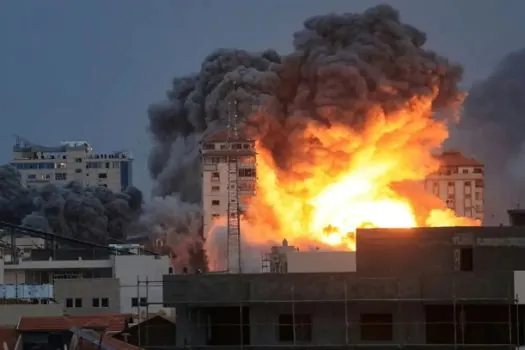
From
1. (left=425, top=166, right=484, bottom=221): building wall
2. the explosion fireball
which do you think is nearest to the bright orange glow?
the explosion fireball

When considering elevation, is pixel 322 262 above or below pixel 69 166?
below

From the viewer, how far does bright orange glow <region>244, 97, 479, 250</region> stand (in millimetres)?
80750

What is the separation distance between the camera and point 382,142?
3351 inches

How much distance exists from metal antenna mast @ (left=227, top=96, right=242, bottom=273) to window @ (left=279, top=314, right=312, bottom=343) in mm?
46842

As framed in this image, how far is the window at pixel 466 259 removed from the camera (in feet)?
118

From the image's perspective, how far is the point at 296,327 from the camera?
35.2 m

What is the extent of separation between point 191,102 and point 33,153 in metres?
79.8

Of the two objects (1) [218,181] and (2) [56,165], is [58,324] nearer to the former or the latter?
(1) [218,181]

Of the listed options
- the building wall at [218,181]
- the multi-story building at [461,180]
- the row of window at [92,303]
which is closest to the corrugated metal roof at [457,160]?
the multi-story building at [461,180]

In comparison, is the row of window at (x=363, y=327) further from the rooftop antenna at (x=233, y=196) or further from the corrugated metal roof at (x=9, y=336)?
the rooftop antenna at (x=233, y=196)

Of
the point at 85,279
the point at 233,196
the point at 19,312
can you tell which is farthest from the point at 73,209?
the point at 19,312

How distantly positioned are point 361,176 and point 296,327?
48.5m

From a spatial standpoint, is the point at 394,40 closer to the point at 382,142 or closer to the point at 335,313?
the point at 382,142

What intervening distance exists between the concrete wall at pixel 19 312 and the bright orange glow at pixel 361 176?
2765 cm
